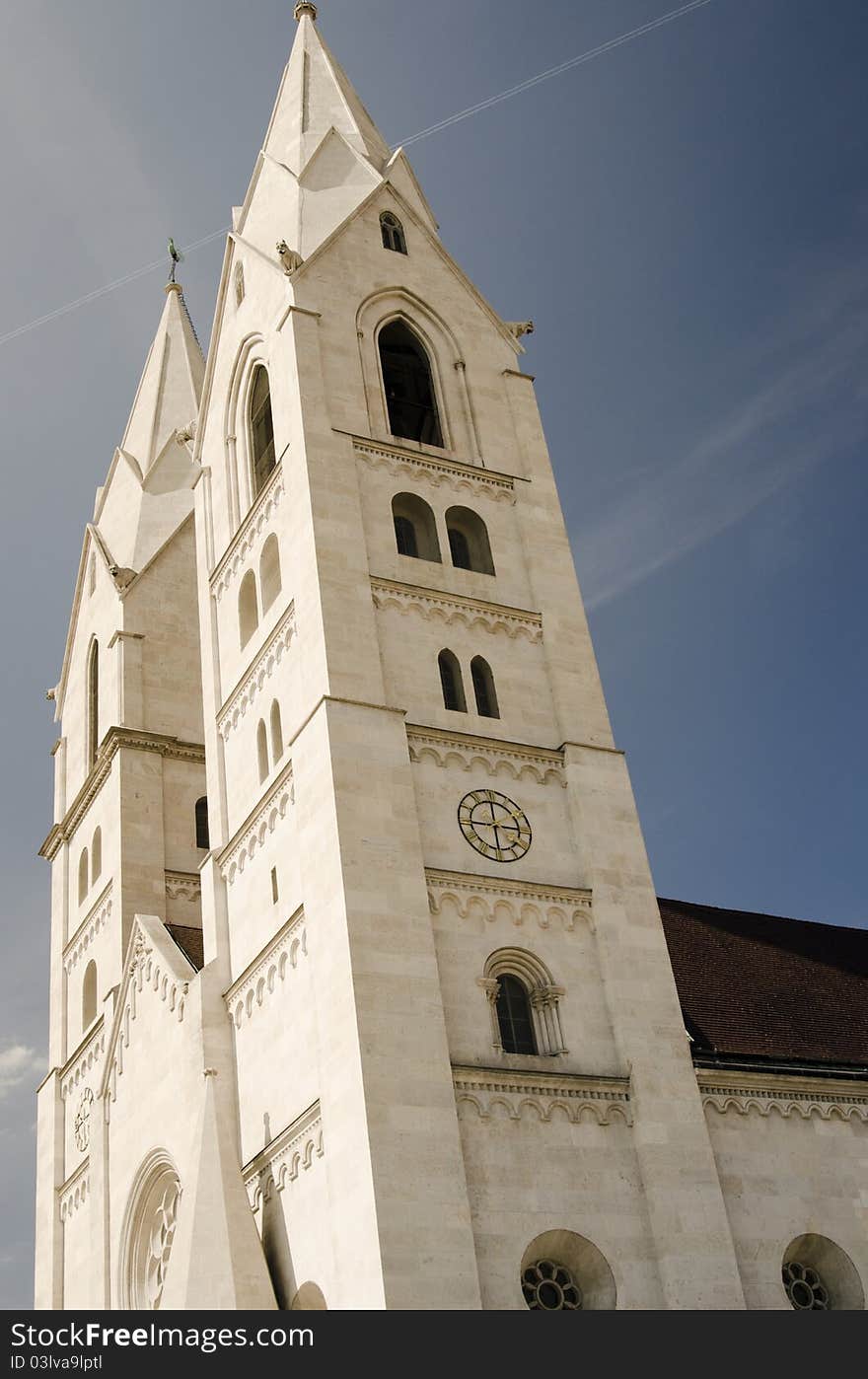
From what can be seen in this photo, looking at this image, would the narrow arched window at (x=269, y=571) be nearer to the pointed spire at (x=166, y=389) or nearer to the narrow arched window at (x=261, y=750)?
the narrow arched window at (x=261, y=750)

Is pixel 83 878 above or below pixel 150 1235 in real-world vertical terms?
above

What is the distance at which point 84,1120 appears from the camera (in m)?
30.9

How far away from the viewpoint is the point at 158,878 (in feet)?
107

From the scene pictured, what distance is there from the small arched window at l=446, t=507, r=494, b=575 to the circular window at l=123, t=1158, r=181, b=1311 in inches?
458

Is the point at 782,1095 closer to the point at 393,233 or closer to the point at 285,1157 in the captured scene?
the point at 285,1157

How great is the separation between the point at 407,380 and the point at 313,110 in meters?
8.40

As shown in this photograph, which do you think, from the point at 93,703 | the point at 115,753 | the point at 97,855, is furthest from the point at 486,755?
the point at 93,703

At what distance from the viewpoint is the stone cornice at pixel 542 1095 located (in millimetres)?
21406

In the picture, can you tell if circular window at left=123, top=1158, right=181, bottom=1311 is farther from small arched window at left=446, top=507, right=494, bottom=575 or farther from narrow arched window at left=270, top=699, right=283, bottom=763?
small arched window at left=446, top=507, right=494, bottom=575

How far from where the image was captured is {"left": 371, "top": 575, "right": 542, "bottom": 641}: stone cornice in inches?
1038
